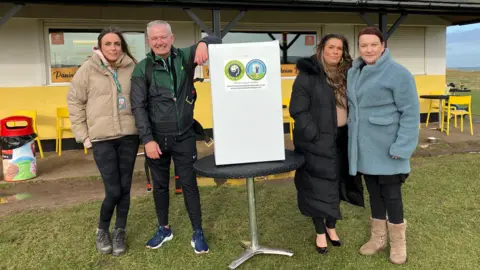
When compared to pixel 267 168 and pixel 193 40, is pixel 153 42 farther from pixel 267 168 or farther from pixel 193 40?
pixel 193 40

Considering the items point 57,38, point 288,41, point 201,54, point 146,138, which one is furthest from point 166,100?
point 288,41

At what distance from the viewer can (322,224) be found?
9.24 ft

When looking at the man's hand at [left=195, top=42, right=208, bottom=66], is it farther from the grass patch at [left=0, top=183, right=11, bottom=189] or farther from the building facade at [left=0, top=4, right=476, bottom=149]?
the building facade at [left=0, top=4, right=476, bottom=149]

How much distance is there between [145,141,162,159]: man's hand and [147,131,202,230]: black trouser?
8 centimetres

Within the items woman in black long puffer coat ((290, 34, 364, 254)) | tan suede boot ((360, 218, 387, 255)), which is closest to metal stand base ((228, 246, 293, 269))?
woman in black long puffer coat ((290, 34, 364, 254))

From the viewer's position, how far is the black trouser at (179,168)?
2741mm

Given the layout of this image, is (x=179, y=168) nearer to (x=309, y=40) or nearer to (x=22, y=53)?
(x=22, y=53)

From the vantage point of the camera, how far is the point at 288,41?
327 inches

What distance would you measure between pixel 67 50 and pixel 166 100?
5385mm

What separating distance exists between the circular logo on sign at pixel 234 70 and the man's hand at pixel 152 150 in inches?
29.2

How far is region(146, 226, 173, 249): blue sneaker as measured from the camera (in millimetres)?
2988

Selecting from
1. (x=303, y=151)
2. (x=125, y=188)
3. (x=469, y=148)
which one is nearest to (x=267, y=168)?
(x=303, y=151)

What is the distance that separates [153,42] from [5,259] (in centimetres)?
196

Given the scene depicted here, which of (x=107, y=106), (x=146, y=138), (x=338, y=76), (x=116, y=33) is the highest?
(x=116, y=33)
